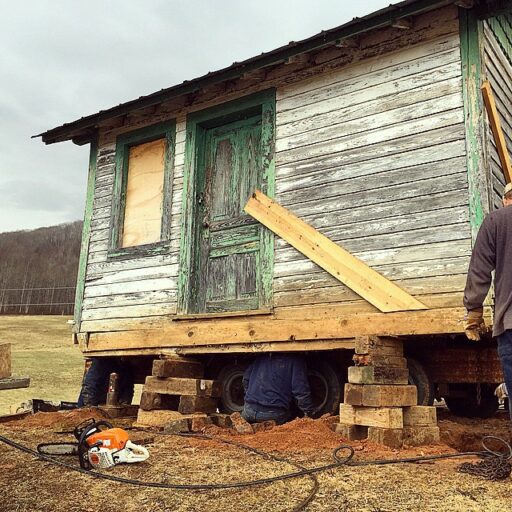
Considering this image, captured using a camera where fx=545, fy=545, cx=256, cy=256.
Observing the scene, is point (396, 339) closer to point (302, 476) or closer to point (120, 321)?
point (302, 476)

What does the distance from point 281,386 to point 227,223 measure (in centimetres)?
232

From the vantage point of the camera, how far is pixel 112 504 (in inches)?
119

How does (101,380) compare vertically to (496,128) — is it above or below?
below

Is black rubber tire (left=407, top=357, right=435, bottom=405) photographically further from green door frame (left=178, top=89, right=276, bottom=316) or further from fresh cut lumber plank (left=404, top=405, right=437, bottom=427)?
green door frame (left=178, top=89, right=276, bottom=316)

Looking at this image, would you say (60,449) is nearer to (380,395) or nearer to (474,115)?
(380,395)

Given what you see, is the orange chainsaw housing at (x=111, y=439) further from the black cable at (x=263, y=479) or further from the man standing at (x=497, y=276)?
the man standing at (x=497, y=276)

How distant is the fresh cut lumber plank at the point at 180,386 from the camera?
6.57m

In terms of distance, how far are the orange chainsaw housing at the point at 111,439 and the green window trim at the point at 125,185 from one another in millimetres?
3785

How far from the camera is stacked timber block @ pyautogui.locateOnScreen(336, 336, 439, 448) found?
4926 mm

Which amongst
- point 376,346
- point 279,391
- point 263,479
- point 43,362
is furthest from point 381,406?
point 43,362

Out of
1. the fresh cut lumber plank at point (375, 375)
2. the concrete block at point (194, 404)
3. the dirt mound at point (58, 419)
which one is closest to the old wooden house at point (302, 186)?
the fresh cut lumber plank at point (375, 375)

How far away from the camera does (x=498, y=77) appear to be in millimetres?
6199

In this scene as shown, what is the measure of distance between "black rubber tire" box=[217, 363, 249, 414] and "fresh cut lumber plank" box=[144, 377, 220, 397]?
0.26 metres

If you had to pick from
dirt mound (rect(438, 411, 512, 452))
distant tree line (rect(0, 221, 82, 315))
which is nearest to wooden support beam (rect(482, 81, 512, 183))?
dirt mound (rect(438, 411, 512, 452))
